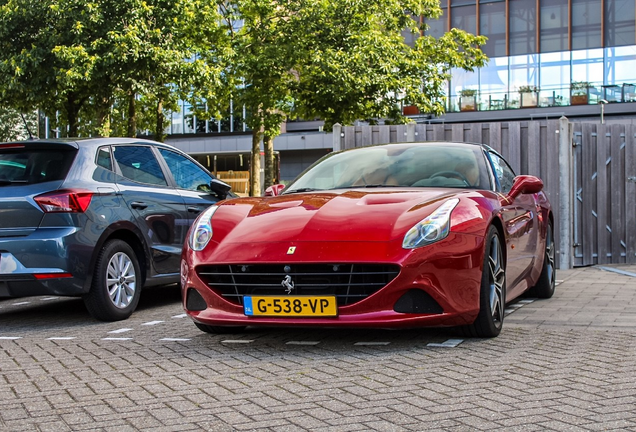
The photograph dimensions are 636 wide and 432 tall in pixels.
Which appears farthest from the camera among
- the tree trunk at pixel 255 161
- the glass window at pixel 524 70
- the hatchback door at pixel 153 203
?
the glass window at pixel 524 70

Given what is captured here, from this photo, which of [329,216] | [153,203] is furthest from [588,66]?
[329,216]

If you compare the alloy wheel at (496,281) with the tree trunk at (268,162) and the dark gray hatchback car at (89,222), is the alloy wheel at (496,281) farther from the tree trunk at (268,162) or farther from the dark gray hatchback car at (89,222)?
the tree trunk at (268,162)

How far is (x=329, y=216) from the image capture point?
210 inches

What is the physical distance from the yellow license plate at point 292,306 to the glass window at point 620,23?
35.0m

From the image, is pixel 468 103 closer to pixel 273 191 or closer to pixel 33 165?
pixel 273 191

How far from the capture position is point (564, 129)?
1141cm

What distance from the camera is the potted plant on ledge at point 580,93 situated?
37594 mm

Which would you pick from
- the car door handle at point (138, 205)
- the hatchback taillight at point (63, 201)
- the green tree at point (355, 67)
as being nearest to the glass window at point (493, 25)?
the green tree at point (355, 67)

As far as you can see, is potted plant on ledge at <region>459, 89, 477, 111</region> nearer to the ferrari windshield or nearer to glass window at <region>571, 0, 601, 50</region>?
glass window at <region>571, 0, 601, 50</region>

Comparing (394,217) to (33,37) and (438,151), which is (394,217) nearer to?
(438,151)

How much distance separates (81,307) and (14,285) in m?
1.74

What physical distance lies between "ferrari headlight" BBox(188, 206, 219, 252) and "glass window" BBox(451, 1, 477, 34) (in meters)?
36.7

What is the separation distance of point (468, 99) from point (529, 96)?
9.63 ft

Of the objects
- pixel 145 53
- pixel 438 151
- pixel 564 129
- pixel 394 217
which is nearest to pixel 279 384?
pixel 394 217
